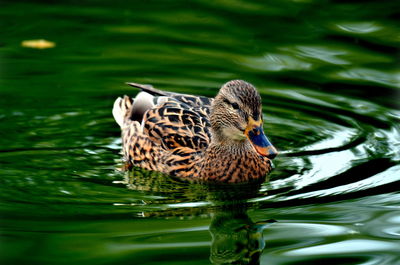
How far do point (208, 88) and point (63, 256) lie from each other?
5.34 meters

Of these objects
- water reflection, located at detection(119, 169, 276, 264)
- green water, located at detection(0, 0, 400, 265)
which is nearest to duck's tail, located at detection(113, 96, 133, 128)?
green water, located at detection(0, 0, 400, 265)

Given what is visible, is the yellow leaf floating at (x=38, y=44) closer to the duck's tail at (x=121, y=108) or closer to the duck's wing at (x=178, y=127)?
the duck's tail at (x=121, y=108)

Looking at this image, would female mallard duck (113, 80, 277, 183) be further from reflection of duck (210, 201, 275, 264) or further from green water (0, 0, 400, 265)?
reflection of duck (210, 201, 275, 264)

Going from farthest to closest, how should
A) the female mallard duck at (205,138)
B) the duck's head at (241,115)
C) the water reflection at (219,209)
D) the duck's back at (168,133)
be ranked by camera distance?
the duck's back at (168,133), the female mallard duck at (205,138), the duck's head at (241,115), the water reflection at (219,209)

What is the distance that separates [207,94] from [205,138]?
2259 millimetres

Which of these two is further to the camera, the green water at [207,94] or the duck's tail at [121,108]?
the duck's tail at [121,108]

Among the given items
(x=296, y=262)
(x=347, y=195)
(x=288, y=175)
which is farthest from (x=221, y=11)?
(x=296, y=262)

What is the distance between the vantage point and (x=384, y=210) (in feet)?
25.5

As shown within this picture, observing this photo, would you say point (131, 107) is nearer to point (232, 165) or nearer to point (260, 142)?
point (232, 165)

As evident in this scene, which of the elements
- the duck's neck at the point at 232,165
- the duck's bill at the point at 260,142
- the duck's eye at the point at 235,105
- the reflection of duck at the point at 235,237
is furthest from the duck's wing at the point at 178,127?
the reflection of duck at the point at 235,237

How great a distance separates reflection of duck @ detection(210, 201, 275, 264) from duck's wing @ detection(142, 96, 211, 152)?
1424mm

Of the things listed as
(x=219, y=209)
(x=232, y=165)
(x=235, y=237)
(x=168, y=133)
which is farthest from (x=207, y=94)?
(x=235, y=237)

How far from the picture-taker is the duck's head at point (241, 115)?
27.4ft

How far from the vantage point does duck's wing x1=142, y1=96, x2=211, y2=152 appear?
9336mm
